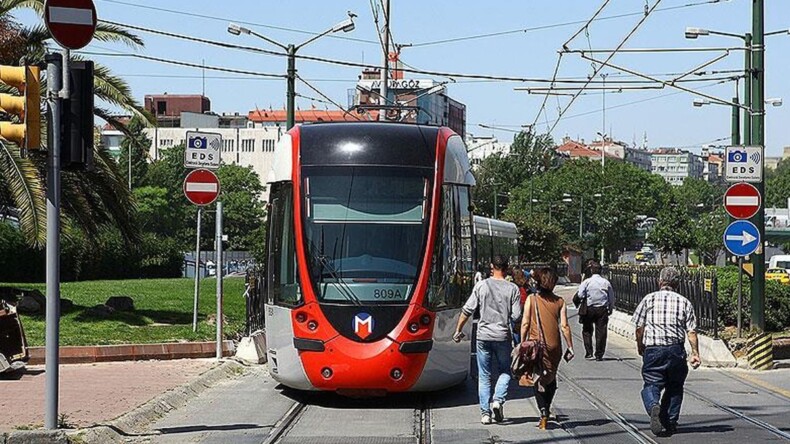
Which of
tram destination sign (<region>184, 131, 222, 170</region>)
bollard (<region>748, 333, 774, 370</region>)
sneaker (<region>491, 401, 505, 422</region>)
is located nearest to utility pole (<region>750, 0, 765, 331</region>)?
bollard (<region>748, 333, 774, 370</region>)

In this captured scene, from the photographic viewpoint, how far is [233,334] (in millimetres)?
22656

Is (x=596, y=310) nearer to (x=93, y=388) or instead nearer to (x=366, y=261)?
(x=366, y=261)

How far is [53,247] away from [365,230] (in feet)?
14.7

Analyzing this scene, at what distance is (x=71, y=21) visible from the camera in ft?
35.2

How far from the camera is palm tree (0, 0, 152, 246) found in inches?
778

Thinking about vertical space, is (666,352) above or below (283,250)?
below

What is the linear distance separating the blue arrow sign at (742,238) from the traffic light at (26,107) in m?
13.2

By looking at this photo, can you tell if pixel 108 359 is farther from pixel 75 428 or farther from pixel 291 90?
pixel 291 90

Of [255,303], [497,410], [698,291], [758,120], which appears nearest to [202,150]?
[255,303]

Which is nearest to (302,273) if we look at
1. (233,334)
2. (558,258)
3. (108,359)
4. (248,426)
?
(248,426)

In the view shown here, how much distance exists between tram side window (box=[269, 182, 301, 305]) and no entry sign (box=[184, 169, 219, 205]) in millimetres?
3177

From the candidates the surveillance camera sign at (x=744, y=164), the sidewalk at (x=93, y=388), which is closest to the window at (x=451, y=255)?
the sidewalk at (x=93, y=388)

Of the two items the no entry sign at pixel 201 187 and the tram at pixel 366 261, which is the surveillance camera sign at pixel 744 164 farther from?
the no entry sign at pixel 201 187

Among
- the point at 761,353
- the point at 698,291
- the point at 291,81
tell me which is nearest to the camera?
the point at 761,353
